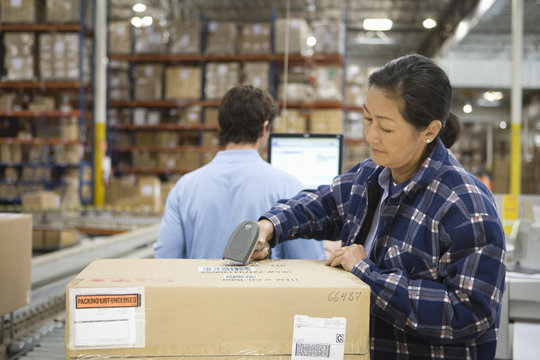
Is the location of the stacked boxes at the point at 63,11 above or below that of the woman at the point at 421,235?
above

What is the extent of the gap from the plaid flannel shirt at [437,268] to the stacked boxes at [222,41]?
8.80 metres

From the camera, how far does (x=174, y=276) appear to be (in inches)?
49.3

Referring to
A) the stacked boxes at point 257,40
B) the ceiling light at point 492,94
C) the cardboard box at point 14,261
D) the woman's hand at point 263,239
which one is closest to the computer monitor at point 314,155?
the cardboard box at point 14,261

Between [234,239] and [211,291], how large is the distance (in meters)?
0.31

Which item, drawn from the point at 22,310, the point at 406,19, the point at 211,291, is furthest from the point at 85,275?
the point at 406,19

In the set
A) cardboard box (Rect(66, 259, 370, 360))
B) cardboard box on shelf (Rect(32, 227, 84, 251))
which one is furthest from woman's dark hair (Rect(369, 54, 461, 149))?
cardboard box on shelf (Rect(32, 227, 84, 251))

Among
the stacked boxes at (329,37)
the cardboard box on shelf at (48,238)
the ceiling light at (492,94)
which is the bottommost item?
the cardboard box on shelf at (48,238)

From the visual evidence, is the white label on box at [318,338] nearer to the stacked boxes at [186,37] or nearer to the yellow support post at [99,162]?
the stacked boxes at [186,37]

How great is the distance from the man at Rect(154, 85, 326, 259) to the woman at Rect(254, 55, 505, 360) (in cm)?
59

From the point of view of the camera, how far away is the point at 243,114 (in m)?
2.26

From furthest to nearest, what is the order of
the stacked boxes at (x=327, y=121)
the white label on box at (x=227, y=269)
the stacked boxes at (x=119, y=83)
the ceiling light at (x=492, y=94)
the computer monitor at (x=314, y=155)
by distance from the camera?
1. the ceiling light at (x=492, y=94)
2. the stacked boxes at (x=119, y=83)
3. the stacked boxes at (x=327, y=121)
4. the computer monitor at (x=314, y=155)
5. the white label on box at (x=227, y=269)

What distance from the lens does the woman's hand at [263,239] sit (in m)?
1.52

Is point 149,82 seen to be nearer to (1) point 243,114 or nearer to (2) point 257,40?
(2) point 257,40

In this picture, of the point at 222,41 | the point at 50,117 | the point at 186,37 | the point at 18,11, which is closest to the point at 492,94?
the point at 222,41
